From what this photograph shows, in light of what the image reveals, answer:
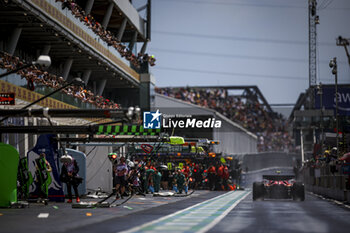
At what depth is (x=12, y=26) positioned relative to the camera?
38062 mm

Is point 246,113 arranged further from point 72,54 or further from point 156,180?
point 156,180

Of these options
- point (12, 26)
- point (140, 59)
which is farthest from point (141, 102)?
point (12, 26)

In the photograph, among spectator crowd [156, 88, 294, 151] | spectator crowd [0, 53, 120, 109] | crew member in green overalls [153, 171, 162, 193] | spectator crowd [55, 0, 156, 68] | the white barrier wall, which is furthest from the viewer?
spectator crowd [156, 88, 294, 151]

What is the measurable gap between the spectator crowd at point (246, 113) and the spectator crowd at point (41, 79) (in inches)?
1556

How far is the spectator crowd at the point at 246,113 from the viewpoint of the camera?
91.6 m

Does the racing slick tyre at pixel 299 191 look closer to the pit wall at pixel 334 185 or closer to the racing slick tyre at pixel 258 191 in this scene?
the racing slick tyre at pixel 258 191

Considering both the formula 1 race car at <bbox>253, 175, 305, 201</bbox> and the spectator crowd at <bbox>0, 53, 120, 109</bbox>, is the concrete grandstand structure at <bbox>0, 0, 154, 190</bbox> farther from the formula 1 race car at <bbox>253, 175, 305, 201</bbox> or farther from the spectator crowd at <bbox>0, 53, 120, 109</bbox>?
the formula 1 race car at <bbox>253, 175, 305, 201</bbox>

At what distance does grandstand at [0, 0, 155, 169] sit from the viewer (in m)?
32.9

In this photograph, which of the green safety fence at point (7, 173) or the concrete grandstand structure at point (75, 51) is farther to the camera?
the concrete grandstand structure at point (75, 51)

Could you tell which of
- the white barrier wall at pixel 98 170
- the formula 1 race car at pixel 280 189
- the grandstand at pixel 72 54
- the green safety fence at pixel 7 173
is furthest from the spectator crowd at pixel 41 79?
the formula 1 race car at pixel 280 189

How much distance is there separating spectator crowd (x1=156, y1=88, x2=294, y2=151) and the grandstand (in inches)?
800

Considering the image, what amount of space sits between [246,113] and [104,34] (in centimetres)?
5984

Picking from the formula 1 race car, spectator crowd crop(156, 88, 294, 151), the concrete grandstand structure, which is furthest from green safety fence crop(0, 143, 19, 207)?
Result: spectator crowd crop(156, 88, 294, 151)

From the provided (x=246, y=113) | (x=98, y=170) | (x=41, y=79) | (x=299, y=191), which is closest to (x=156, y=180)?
(x=98, y=170)
